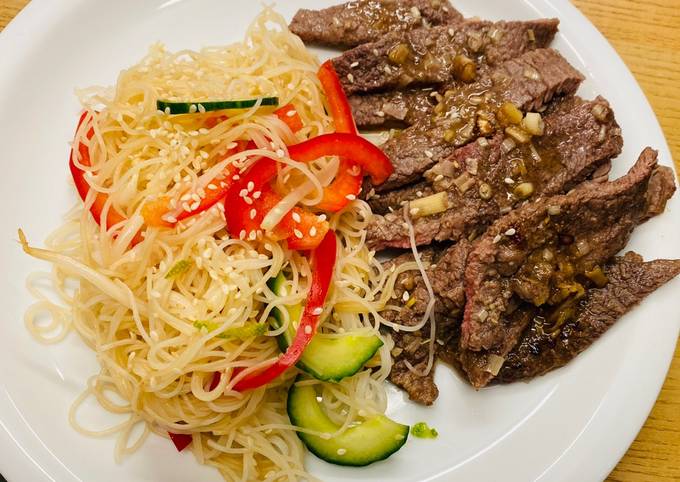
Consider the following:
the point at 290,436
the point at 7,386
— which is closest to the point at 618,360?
the point at 290,436

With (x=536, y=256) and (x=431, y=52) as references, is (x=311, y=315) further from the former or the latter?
(x=431, y=52)

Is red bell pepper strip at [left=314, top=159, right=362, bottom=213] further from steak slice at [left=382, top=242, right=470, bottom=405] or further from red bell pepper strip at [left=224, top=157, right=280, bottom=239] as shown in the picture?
steak slice at [left=382, top=242, right=470, bottom=405]

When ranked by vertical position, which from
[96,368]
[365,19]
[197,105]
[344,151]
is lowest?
[96,368]

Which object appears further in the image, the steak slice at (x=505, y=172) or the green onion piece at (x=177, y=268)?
the steak slice at (x=505, y=172)

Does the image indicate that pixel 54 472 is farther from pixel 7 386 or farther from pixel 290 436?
pixel 290 436

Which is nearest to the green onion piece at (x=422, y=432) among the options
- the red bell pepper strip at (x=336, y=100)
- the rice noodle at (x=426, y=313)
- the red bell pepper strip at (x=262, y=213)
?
the rice noodle at (x=426, y=313)

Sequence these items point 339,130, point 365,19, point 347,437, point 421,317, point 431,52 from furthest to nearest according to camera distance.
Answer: point 365,19 < point 431,52 < point 339,130 < point 421,317 < point 347,437

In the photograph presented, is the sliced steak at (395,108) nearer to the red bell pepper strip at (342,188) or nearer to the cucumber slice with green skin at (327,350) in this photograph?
the red bell pepper strip at (342,188)

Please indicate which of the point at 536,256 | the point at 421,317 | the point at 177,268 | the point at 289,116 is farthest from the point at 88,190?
the point at 536,256
